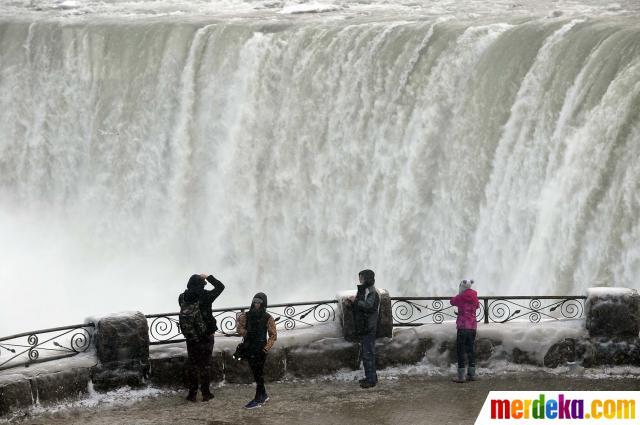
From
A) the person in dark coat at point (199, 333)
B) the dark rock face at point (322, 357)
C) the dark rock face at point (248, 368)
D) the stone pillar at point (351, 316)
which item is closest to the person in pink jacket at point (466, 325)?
the stone pillar at point (351, 316)

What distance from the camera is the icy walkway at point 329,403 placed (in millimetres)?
11055

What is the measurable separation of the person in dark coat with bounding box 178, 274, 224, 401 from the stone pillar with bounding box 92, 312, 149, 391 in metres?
0.48

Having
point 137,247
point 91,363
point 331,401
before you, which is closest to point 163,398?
point 91,363

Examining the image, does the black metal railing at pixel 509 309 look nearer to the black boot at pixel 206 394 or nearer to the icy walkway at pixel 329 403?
the icy walkway at pixel 329 403

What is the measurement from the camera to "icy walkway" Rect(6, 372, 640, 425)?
11055mm

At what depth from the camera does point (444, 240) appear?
2083cm

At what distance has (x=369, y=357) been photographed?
1173 cm

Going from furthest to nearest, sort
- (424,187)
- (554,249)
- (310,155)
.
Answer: (310,155) < (424,187) < (554,249)

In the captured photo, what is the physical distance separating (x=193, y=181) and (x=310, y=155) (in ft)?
12.6

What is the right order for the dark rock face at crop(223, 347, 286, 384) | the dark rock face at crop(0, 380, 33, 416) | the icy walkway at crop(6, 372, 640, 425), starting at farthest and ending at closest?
the dark rock face at crop(223, 347, 286, 384) < the icy walkway at crop(6, 372, 640, 425) < the dark rock face at crop(0, 380, 33, 416)

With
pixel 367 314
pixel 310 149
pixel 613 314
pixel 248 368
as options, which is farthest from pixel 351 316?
pixel 310 149

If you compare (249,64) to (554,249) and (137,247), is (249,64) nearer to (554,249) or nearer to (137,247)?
(137,247)

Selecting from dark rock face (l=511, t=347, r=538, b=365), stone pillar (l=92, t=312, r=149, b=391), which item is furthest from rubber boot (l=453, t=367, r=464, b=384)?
stone pillar (l=92, t=312, r=149, b=391)

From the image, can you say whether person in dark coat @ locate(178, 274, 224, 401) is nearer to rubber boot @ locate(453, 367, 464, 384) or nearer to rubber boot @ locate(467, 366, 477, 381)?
rubber boot @ locate(453, 367, 464, 384)
